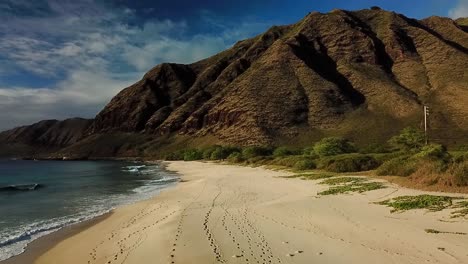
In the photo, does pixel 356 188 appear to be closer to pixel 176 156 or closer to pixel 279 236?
pixel 279 236

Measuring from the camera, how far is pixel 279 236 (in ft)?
43.9

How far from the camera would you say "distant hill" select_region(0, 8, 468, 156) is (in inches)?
4786

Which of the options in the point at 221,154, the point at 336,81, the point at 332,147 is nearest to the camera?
the point at 332,147

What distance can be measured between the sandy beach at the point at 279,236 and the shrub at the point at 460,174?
202 centimetres

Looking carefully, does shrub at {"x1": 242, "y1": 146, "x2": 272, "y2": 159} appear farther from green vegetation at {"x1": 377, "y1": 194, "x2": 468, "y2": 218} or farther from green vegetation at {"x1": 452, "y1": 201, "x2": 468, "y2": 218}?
green vegetation at {"x1": 452, "y1": 201, "x2": 468, "y2": 218}

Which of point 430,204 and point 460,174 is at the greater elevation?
point 460,174

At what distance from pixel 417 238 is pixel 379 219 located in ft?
10.0

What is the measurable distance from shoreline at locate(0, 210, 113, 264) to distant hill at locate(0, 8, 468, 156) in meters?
96.5

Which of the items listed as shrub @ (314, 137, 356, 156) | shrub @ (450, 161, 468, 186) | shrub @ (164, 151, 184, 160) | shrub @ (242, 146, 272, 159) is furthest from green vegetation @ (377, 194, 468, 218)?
shrub @ (164, 151, 184, 160)

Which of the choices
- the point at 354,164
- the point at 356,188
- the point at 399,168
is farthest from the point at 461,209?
the point at 354,164

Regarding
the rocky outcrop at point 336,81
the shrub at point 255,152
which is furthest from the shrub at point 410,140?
the rocky outcrop at point 336,81

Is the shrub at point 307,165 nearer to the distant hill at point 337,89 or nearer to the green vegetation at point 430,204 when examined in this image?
the green vegetation at point 430,204

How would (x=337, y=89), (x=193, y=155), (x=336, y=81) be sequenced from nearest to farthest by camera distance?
(x=193, y=155), (x=337, y=89), (x=336, y=81)

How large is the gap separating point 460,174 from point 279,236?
1126cm
